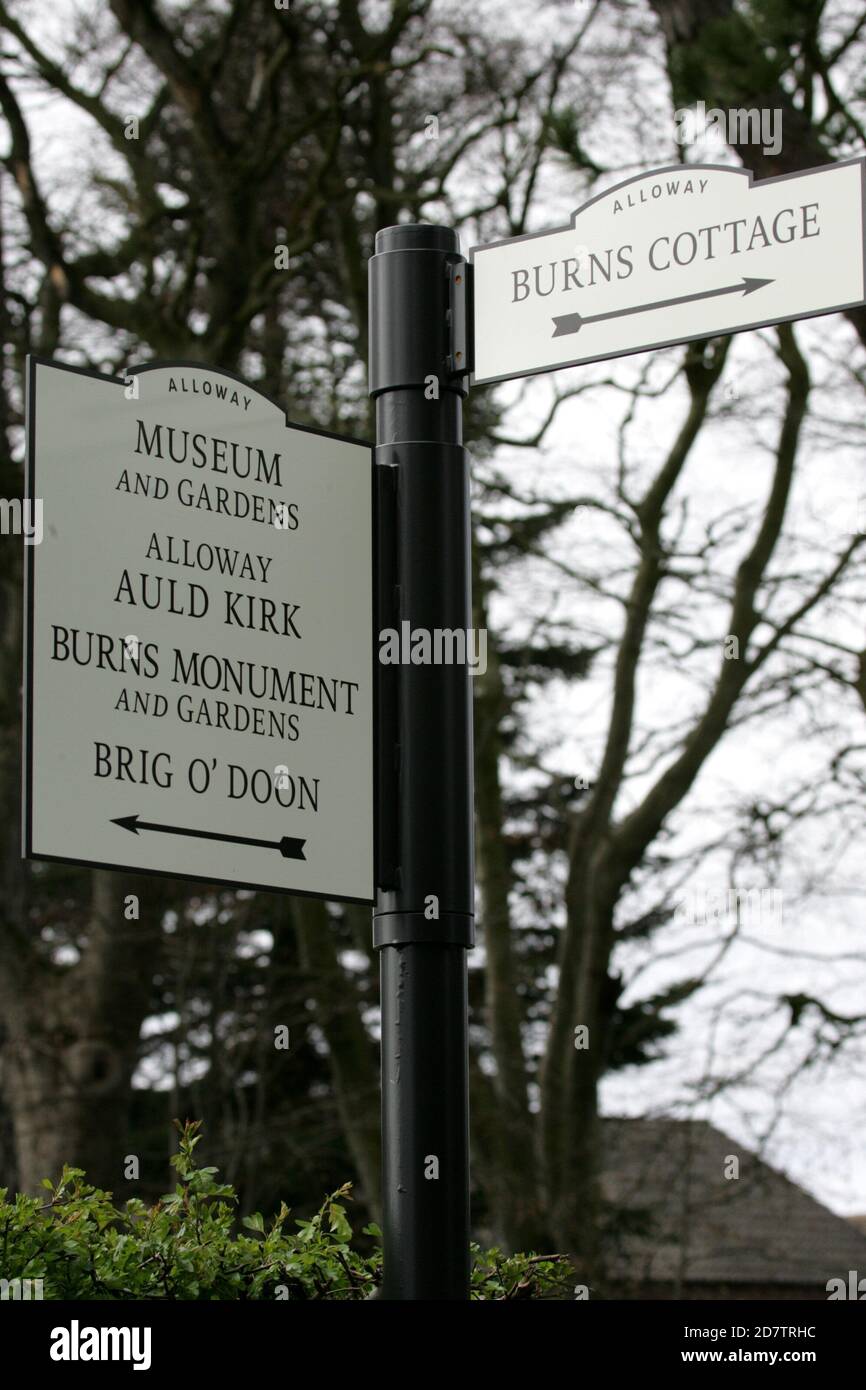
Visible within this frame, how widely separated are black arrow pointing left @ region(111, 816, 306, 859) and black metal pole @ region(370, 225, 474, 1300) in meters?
0.14

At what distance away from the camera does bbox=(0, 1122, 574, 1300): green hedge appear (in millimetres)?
3012

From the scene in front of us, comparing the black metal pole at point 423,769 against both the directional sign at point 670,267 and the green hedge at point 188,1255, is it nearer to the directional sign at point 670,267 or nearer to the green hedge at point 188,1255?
the directional sign at point 670,267

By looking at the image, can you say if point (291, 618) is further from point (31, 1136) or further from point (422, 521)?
point (31, 1136)

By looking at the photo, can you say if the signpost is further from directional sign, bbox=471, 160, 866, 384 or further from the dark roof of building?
the dark roof of building

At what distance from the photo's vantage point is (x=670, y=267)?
11.1 ft

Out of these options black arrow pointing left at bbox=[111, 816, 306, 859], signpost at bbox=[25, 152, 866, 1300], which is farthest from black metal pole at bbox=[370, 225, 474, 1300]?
black arrow pointing left at bbox=[111, 816, 306, 859]

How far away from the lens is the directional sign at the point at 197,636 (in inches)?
119

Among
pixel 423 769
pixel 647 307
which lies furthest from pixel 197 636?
pixel 647 307

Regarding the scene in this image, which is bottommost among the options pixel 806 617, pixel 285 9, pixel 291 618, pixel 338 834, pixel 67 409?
pixel 338 834

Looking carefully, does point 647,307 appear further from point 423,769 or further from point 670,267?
point 423,769

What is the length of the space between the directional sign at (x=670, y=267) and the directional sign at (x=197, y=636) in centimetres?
38
